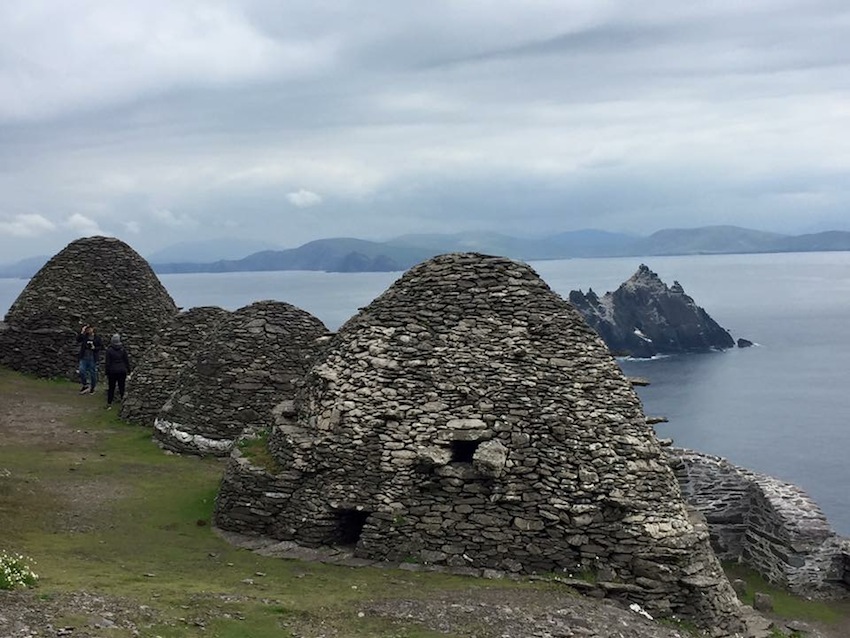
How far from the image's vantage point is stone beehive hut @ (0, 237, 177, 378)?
35.8 metres

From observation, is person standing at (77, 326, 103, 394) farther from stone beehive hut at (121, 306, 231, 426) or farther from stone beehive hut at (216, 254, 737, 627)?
stone beehive hut at (216, 254, 737, 627)

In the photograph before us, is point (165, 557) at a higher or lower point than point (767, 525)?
higher

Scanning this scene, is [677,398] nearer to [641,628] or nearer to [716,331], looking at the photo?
[716,331]

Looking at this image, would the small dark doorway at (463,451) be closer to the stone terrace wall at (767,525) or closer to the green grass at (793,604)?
the stone terrace wall at (767,525)

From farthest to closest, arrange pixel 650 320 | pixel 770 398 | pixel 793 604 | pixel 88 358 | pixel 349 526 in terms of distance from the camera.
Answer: pixel 650 320
pixel 770 398
pixel 88 358
pixel 793 604
pixel 349 526

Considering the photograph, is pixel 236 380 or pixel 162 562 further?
pixel 236 380

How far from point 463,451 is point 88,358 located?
2155 cm

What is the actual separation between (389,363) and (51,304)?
2354 centimetres

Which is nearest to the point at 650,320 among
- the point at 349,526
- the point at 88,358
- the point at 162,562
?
the point at 88,358

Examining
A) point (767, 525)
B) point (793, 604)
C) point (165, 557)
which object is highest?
point (165, 557)

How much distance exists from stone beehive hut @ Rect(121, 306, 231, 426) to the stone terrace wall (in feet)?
53.7

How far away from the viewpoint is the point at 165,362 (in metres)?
29.4

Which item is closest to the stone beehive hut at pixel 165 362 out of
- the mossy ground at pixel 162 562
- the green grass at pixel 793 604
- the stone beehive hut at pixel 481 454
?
the mossy ground at pixel 162 562

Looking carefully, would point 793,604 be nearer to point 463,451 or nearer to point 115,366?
point 463,451
